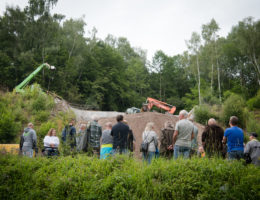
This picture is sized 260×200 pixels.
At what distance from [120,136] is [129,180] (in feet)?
7.09

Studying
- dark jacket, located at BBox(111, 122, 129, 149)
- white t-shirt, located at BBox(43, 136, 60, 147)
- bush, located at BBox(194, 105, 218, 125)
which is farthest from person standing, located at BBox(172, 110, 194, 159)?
bush, located at BBox(194, 105, 218, 125)

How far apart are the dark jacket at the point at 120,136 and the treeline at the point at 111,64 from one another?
80.7ft

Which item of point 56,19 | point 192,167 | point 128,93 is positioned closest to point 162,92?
point 128,93

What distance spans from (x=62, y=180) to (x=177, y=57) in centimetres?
5165

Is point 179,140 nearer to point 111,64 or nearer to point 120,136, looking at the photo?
point 120,136

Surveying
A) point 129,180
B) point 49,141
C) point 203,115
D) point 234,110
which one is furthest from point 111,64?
point 129,180

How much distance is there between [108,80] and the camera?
3806 centimetres

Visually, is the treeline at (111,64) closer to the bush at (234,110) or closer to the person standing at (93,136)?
the bush at (234,110)

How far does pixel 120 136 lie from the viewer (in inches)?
214

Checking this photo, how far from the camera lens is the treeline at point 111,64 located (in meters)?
27.8

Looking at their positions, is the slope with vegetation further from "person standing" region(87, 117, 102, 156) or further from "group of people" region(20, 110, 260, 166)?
"group of people" region(20, 110, 260, 166)

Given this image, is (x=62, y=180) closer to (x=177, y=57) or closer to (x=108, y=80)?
(x=108, y=80)

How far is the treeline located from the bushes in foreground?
25946 millimetres

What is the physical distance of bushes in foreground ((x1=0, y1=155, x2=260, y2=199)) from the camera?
301cm
